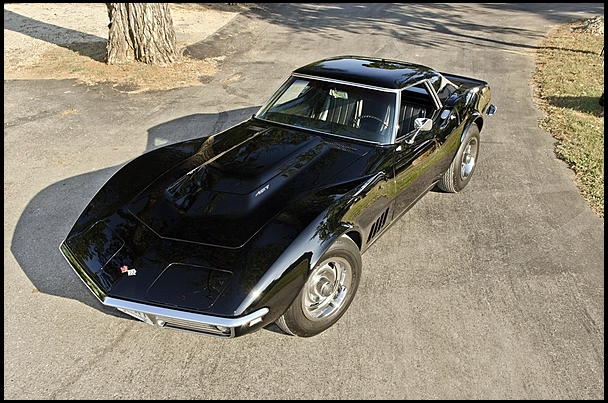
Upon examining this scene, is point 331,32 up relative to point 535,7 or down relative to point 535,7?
down

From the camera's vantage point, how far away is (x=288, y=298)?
287 centimetres

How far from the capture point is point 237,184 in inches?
140

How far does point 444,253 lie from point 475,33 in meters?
12.2

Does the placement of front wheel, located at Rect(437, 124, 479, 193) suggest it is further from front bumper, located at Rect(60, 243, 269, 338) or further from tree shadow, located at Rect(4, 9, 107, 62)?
tree shadow, located at Rect(4, 9, 107, 62)

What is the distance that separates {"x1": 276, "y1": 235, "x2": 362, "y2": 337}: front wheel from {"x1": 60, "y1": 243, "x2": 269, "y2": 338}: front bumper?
0.40m

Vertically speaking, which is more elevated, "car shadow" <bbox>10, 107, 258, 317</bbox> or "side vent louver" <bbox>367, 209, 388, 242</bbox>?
"side vent louver" <bbox>367, 209, 388, 242</bbox>

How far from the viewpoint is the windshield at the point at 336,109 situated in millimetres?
4133

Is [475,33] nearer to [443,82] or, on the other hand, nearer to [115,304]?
[443,82]

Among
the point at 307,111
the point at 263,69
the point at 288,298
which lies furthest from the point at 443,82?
the point at 263,69

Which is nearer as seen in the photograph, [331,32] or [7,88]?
[7,88]

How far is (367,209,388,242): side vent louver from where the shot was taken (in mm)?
3729

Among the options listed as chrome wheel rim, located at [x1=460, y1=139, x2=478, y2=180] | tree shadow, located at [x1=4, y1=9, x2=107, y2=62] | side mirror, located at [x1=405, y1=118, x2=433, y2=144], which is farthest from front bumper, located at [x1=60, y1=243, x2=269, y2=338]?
tree shadow, located at [x1=4, y1=9, x2=107, y2=62]

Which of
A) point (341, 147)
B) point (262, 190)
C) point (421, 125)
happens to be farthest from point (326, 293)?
point (421, 125)

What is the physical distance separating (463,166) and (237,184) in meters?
3.02
